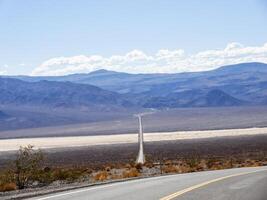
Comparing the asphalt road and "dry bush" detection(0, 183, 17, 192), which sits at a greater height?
"dry bush" detection(0, 183, 17, 192)

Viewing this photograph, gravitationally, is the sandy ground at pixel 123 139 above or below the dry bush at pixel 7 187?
above

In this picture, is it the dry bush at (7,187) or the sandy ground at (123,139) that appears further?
the sandy ground at (123,139)

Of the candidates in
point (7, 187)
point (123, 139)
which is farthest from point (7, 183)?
point (123, 139)

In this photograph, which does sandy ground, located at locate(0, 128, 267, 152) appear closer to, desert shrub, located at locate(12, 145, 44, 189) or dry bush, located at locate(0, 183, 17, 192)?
desert shrub, located at locate(12, 145, 44, 189)

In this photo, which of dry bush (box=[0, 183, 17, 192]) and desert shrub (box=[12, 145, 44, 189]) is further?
desert shrub (box=[12, 145, 44, 189])

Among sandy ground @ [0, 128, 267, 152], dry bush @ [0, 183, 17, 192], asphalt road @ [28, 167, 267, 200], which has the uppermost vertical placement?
sandy ground @ [0, 128, 267, 152]

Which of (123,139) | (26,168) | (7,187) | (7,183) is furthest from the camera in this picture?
(123,139)

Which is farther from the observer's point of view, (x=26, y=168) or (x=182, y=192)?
(x=26, y=168)

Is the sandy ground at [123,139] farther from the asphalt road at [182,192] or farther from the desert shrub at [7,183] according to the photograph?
the asphalt road at [182,192]

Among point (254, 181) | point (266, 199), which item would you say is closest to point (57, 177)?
point (254, 181)

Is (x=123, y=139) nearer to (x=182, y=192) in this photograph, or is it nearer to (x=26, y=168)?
(x=26, y=168)

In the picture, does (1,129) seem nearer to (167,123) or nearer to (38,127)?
(38,127)

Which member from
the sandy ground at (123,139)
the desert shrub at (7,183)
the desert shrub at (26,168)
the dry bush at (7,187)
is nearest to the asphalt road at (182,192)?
the dry bush at (7,187)

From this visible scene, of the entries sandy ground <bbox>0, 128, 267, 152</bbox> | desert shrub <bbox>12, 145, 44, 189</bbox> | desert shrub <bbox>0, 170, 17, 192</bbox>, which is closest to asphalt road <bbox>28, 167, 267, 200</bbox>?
desert shrub <bbox>0, 170, 17, 192</bbox>
